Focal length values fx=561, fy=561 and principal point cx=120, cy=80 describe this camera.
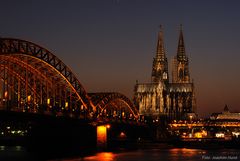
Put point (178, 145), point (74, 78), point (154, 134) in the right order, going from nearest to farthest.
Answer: point (74, 78), point (178, 145), point (154, 134)

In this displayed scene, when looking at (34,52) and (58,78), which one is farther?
(58,78)

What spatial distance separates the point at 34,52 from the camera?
Answer: 292 ft

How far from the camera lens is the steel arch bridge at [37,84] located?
271 ft

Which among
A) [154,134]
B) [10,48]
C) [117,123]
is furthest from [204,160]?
[154,134]

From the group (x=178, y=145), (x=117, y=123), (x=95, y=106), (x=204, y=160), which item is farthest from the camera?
(x=178, y=145)

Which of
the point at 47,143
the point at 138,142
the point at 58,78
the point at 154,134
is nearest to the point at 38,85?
the point at 58,78

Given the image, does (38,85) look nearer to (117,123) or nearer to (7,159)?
(7,159)

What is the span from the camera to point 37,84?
101438mm

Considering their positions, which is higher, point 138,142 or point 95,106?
point 95,106

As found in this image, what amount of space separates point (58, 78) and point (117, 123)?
3136cm

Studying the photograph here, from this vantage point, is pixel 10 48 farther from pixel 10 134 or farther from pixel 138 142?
pixel 10 134

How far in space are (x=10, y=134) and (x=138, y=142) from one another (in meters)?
58.3

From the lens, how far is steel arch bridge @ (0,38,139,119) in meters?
82.7

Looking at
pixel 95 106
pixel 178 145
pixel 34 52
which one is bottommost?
pixel 178 145
